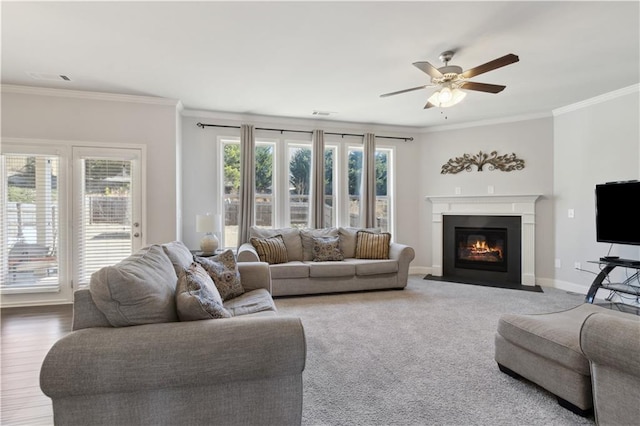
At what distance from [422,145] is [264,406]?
18.6 feet

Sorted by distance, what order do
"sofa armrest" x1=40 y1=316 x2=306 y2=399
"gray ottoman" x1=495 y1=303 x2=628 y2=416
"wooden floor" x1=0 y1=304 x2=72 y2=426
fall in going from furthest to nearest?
"wooden floor" x1=0 y1=304 x2=72 y2=426 → "gray ottoman" x1=495 y1=303 x2=628 y2=416 → "sofa armrest" x1=40 y1=316 x2=306 y2=399

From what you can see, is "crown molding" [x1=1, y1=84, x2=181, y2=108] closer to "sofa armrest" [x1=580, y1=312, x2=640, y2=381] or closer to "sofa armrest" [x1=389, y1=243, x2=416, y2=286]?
"sofa armrest" [x1=389, y1=243, x2=416, y2=286]

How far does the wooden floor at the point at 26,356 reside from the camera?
1.96 meters

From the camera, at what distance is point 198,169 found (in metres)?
5.23

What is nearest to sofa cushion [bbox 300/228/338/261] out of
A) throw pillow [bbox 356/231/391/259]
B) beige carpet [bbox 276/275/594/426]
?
throw pillow [bbox 356/231/391/259]

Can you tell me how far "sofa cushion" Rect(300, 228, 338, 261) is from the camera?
5.06 metres

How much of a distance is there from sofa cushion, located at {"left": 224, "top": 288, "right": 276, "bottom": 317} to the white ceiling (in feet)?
7.53

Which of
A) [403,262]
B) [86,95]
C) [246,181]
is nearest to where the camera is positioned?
[86,95]

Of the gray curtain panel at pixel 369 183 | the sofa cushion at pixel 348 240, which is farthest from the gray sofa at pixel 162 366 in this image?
the gray curtain panel at pixel 369 183

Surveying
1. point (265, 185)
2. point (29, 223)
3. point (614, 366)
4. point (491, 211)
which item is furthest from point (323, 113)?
point (614, 366)

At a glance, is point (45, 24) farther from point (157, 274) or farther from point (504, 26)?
point (504, 26)

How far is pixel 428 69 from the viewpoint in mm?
2828

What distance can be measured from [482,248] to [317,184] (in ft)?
10.3

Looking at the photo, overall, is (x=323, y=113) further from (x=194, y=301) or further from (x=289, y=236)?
(x=194, y=301)
